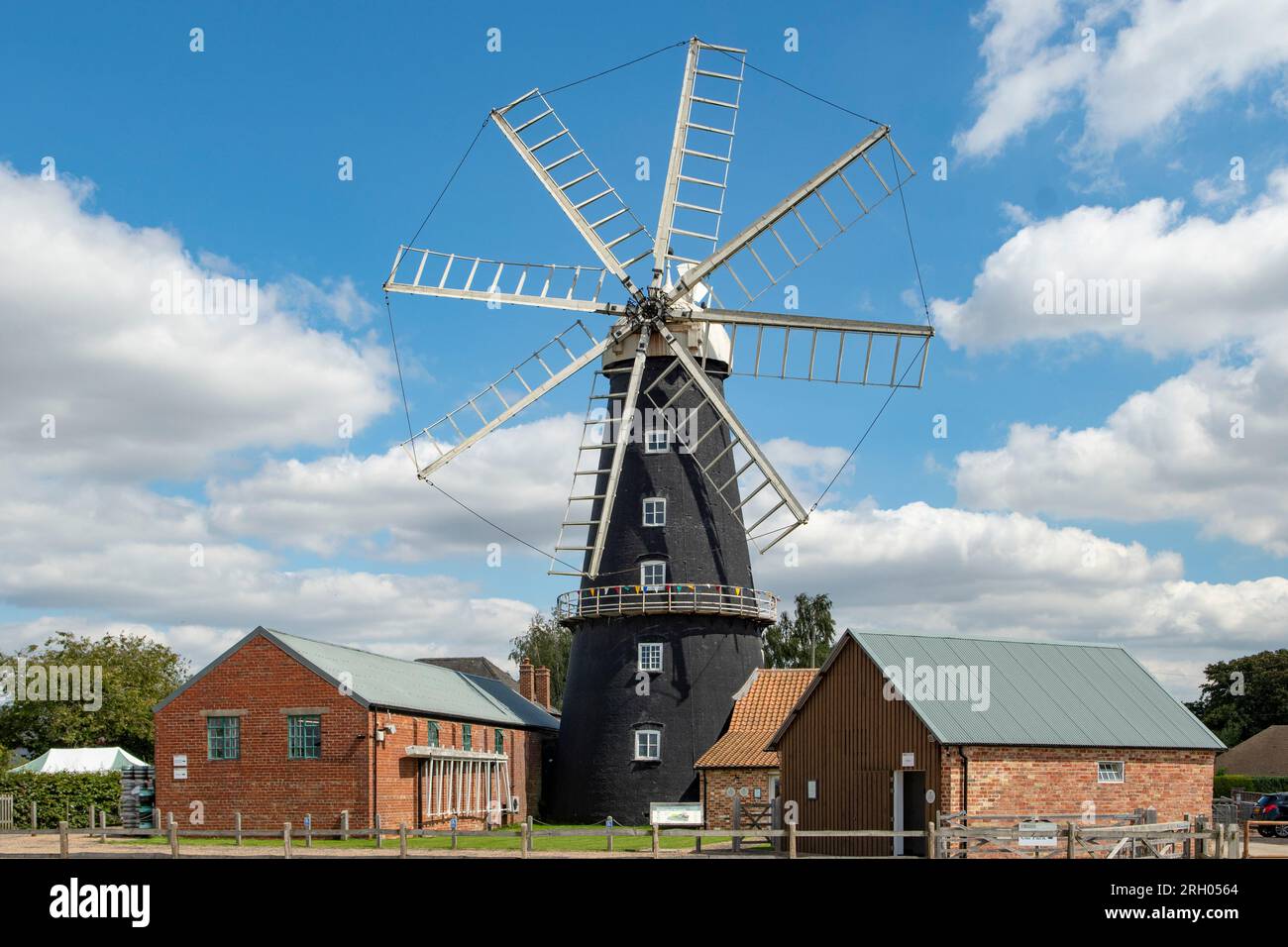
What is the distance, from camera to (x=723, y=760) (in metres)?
39.5

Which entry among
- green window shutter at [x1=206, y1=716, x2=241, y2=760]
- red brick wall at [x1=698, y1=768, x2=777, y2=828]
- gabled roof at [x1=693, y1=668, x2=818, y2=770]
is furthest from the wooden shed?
green window shutter at [x1=206, y1=716, x2=241, y2=760]

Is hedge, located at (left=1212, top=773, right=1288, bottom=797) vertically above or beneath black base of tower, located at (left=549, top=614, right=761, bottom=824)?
beneath

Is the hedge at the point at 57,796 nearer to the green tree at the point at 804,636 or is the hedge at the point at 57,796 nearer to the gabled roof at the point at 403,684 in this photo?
the gabled roof at the point at 403,684

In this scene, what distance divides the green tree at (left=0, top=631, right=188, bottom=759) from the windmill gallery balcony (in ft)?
96.9

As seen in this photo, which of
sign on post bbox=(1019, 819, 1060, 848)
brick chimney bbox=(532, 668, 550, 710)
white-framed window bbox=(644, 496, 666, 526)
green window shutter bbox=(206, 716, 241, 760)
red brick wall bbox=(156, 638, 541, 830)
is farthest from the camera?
brick chimney bbox=(532, 668, 550, 710)

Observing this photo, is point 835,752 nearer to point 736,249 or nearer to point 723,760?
point 723,760

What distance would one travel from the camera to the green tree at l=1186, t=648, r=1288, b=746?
77.3 m

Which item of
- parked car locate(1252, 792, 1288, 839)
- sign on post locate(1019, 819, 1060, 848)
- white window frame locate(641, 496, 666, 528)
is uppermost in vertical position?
white window frame locate(641, 496, 666, 528)

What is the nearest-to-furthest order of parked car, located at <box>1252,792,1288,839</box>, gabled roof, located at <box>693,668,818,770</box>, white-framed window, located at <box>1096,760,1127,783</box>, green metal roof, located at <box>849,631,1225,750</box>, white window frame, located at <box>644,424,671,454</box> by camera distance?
green metal roof, located at <box>849,631,1225,750</box>, white-framed window, located at <box>1096,760,1127,783</box>, gabled roof, located at <box>693,668,818,770</box>, parked car, located at <box>1252,792,1288,839</box>, white window frame, located at <box>644,424,671,454</box>

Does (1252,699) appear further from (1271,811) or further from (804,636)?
(1271,811)

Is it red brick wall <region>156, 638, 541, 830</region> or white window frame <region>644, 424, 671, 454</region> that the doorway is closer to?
red brick wall <region>156, 638, 541, 830</region>

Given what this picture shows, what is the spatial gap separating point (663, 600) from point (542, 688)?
2122 centimetres
